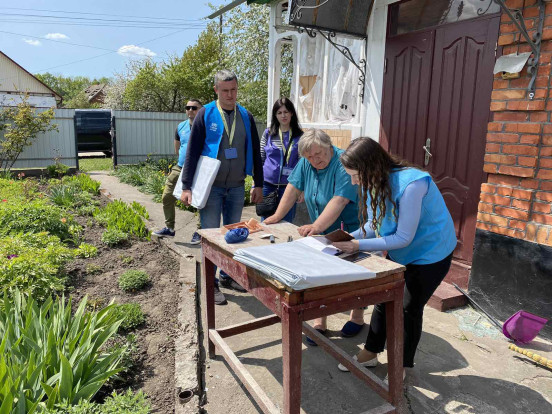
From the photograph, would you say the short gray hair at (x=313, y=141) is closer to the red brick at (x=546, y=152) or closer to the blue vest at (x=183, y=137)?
the red brick at (x=546, y=152)

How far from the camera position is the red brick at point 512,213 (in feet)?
11.4

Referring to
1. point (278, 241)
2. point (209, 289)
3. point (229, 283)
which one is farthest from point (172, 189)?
point (278, 241)

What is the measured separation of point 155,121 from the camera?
14844 millimetres

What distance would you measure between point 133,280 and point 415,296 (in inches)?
105

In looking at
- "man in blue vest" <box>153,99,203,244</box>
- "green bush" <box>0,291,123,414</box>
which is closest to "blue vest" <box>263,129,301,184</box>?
"man in blue vest" <box>153,99,203,244</box>

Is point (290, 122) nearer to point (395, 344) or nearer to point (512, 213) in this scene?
point (512, 213)

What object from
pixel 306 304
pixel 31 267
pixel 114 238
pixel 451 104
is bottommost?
pixel 114 238

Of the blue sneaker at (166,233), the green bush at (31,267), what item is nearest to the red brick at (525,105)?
the green bush at (31,267)

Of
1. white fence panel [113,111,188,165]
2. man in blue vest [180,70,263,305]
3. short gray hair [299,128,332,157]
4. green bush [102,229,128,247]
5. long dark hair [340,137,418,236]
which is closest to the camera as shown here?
long dark hair [340,137,418,236]

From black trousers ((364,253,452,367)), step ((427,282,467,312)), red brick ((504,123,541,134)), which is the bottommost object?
step ((427,282,467,312))

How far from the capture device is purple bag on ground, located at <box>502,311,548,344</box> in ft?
10.6

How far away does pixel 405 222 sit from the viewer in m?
2.25

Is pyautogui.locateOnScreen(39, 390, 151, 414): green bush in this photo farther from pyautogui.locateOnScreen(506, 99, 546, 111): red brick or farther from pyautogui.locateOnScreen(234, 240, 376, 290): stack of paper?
pyautogui.locateOnScreen(506, 99, 546, 111): red brick

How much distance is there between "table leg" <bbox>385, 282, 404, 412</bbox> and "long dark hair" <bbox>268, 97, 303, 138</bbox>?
2.42 m
